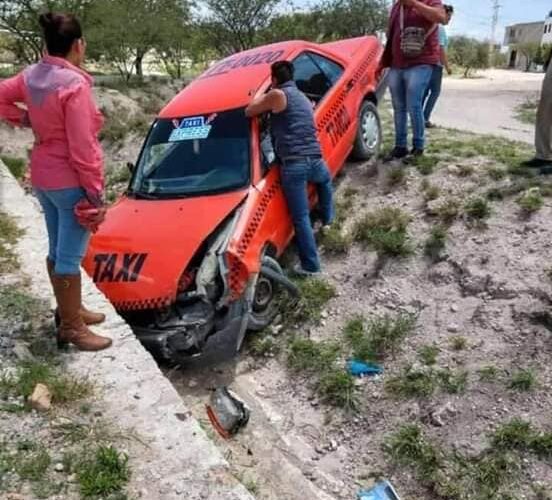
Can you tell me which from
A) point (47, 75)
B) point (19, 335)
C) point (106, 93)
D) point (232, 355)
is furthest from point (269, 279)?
point (106, 93)

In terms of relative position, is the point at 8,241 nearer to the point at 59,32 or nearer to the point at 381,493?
the point at 59,32

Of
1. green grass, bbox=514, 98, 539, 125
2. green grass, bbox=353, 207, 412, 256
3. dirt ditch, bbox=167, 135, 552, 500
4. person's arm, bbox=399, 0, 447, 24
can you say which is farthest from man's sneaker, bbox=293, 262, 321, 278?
green grass, bbox=514, 98, 539, 125

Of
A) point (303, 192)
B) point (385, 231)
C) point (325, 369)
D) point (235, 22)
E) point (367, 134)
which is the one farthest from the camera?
point (235, 22)

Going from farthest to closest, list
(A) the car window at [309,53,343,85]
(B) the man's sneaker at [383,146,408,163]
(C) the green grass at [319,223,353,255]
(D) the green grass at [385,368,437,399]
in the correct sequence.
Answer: (B) the man's sneaker at [383,146,408,163]
(A) the car window at [309,53,343,85]
(C) the green grass at [319,223,353,255]
(D) the green grass at [385,368,437,399]

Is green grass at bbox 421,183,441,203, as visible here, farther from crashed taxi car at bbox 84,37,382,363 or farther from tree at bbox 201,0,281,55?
tree at bbox 201,0,281,55

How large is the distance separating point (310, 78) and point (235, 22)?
1210 cm

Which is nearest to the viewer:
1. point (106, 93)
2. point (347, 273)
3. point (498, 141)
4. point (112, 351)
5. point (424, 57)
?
point (112, 351)

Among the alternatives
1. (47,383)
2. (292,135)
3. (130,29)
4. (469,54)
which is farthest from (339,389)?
(469,54)

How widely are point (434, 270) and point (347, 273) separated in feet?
→ 2.70

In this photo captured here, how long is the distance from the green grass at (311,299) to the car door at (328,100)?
1.37 meters

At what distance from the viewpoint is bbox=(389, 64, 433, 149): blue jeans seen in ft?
21.4

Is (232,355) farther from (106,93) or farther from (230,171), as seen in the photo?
(106,93)

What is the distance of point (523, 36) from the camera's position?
71.9 m

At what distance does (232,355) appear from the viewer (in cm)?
502
